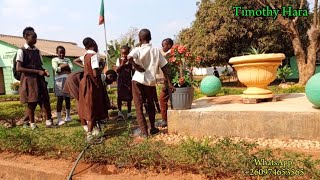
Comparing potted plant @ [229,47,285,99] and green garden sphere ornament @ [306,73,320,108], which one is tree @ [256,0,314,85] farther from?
green garden sphere ornament @ [306,73,320,108]

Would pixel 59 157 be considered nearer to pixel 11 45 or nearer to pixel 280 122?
pixel 280 122

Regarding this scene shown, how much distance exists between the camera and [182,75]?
504 centimetres

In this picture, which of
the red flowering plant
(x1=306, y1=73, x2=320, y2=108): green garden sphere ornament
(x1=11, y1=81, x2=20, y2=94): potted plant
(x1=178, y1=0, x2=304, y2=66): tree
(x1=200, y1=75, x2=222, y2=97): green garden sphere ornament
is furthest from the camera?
(x1=11, y1=81, x2=20, y2=94): potted plant

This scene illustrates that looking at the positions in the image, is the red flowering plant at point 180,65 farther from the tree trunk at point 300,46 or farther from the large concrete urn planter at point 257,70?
the tree trunk at point 300,46

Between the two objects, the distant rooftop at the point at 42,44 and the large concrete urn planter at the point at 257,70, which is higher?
the distant rooftop at the point at 42,44

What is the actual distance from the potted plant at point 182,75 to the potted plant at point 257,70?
88 centimetres

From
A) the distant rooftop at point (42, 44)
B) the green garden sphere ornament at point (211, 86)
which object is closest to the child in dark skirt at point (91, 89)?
the green garden sphere ornament at point (211, 86)

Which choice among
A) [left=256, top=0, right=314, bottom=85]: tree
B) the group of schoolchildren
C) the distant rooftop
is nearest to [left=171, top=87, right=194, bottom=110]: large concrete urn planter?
the group of schoolchildren

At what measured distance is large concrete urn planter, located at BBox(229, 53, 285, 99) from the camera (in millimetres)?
5234

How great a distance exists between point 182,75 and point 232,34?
607 inches

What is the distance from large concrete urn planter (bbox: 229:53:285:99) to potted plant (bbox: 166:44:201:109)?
34.5 inches

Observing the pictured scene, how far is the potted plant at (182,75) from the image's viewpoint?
487 cm

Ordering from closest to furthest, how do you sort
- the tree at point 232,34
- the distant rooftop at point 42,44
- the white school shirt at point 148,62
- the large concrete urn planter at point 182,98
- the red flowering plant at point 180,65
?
the white school shirt at point 148,62 → the large concrete urn planter at point 182,98 → the red flowering plant at point 180,65 → the tree at point 232,34 → the distant rooftop at point 42,44

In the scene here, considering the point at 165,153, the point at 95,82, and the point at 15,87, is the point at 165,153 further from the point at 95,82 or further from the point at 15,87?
the point at 15,87
